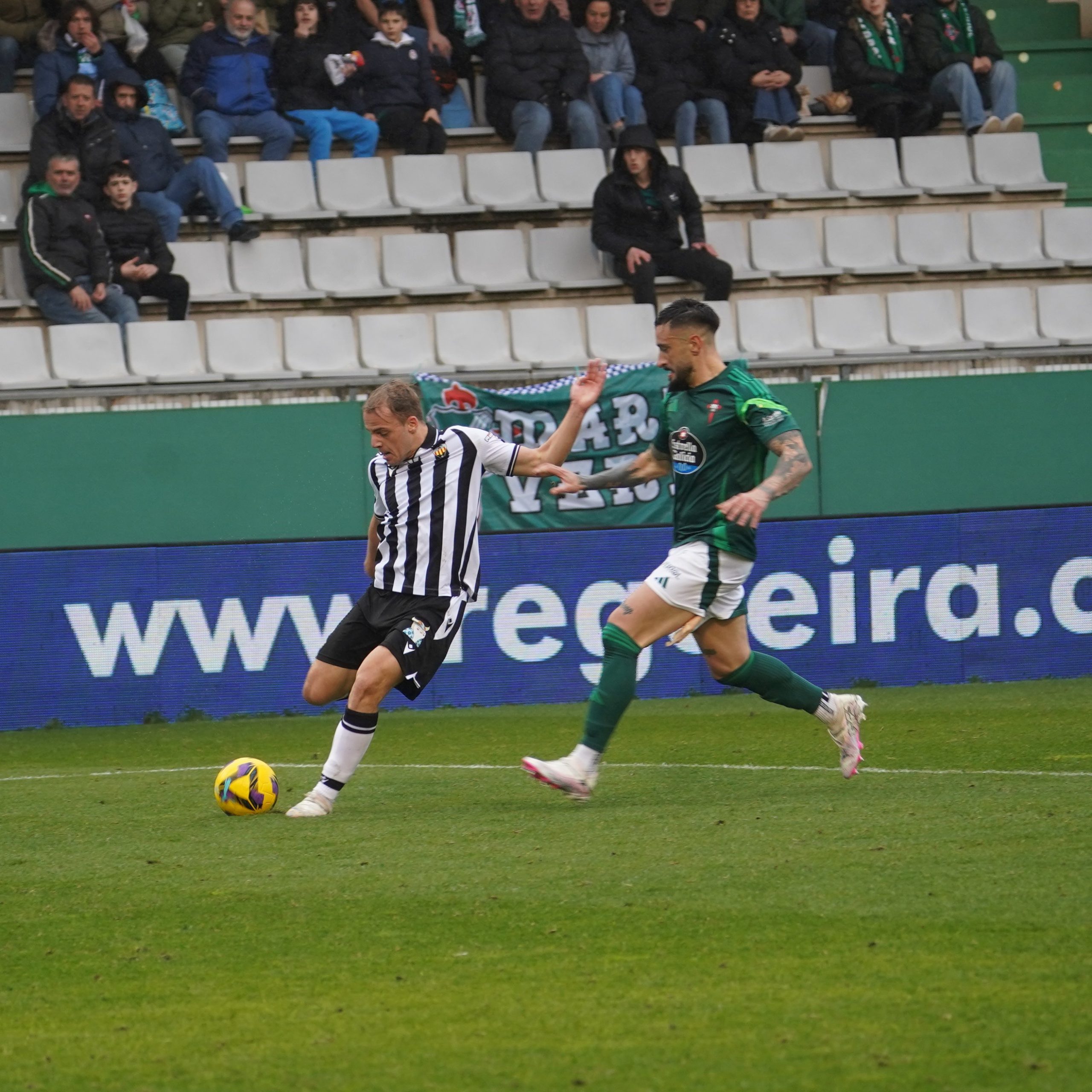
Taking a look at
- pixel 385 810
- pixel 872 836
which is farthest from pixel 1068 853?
pixel 385 810

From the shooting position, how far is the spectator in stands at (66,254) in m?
14.4

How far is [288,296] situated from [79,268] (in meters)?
1.91

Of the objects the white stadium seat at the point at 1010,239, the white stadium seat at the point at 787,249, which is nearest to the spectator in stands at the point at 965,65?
the white stadium seat at the point at 1010,239

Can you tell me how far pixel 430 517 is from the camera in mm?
7445

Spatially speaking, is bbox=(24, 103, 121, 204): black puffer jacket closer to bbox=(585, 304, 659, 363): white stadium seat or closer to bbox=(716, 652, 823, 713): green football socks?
bbox=(585, 304, 659, 363): white stadium seat

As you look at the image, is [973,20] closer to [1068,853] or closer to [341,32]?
[341,32]

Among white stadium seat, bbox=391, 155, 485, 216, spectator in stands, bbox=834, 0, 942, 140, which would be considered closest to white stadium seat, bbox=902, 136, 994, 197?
spectator in stands, bbox=834, 0, 942, 140

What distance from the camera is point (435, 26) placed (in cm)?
1758

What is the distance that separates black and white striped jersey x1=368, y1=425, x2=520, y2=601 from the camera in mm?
7438

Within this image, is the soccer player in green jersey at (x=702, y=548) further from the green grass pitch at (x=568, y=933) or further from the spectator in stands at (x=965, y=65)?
the spectator in stands at (x=965, y=65)

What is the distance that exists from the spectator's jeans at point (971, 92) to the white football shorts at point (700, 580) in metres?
12.2

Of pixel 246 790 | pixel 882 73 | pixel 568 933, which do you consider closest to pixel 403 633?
pixel 246 790

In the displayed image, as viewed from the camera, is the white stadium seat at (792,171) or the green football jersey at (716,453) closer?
the green football jersey at (716,453)

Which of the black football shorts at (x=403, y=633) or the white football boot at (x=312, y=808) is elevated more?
the black football shorts at (x=403, y=633)
